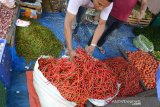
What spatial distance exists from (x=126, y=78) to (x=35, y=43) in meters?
1.49

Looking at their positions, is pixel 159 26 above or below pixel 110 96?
below

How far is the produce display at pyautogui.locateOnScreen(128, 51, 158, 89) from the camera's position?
3.57 metres


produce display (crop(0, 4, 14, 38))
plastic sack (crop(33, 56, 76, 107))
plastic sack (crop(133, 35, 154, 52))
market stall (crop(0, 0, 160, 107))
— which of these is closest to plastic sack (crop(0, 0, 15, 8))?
produce display (crop(0, 4, 14, 38))

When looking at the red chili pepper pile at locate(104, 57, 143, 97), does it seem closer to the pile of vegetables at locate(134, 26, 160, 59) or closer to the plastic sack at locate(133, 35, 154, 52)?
the plastic sack at locate(133, 35, 154, 52)

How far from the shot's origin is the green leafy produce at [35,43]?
3.59 m

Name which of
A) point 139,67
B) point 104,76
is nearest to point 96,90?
point 104,76

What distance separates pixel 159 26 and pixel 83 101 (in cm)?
365

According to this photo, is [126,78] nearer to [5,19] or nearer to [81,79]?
[81,79]

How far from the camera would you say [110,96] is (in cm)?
254

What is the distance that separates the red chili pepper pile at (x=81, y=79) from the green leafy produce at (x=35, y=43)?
41.2 inches

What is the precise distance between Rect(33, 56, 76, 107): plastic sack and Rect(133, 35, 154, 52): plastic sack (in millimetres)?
2377

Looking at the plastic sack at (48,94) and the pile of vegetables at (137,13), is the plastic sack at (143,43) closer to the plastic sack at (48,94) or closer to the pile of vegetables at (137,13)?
the pile of vegetables at (137,13)

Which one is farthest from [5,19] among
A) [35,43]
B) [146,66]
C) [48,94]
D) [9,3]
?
[146,66]

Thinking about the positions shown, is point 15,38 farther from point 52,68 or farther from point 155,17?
point 155,17
